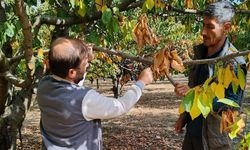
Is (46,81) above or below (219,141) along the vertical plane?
above

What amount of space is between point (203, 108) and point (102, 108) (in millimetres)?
829

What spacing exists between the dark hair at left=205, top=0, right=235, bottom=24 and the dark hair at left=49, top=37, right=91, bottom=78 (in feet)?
3.25

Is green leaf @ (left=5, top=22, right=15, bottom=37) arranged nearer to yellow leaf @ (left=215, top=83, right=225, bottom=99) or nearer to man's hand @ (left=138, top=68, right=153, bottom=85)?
man's hand @ (left=138, top=68, right=153, bottom=85)

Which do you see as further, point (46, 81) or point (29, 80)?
point (29, 80)

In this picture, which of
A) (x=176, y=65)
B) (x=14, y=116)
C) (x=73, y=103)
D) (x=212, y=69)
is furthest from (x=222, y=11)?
(x=14, y=116)

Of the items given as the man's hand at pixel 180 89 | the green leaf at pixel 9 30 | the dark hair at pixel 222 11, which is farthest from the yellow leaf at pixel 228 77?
the green leaf at pixel 9 30

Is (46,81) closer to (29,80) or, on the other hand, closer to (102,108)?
(102,108)

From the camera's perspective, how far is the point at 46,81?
2.57m

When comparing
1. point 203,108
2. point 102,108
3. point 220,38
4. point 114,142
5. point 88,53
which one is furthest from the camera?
point 114,142

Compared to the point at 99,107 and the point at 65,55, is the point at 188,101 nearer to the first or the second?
the point at 99,107

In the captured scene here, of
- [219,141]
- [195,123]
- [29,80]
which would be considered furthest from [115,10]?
[219,141]

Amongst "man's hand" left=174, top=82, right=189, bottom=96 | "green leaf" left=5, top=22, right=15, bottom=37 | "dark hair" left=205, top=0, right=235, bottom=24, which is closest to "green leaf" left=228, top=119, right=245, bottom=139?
"man's hand" left=174, top=82, right=189, bottom=96

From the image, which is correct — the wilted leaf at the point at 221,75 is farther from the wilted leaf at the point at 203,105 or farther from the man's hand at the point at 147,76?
the man's hand at the point at 147,76

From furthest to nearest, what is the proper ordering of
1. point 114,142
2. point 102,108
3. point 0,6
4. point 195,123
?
1. point 114,142
2. point 0,6
3. point 195,123
4. point 102,108
